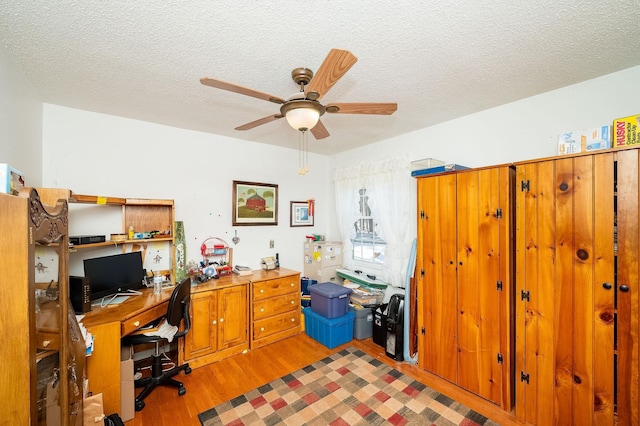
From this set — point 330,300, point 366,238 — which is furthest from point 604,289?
point 366,238

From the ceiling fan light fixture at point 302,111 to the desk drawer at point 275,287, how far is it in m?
2.10

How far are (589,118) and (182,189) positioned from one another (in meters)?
3.84

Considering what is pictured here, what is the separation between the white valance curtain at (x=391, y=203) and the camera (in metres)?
3.18

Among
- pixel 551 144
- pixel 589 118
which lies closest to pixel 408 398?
pixel 551 144

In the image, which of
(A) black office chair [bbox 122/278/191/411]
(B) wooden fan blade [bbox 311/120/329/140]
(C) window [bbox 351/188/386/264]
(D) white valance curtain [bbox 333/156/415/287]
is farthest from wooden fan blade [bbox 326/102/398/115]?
(C) window [bbox 351/188/386/264]

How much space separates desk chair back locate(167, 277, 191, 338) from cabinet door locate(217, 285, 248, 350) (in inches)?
15.2

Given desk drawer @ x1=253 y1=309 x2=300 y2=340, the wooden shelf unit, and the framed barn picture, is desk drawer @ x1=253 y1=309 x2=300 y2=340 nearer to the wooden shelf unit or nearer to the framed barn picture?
the wooden shelf unit

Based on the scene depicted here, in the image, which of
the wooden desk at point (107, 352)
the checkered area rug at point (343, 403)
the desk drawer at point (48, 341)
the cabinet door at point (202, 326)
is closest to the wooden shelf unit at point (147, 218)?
the cabinet door at point (202, 326)

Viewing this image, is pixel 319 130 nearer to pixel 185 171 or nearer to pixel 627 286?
pixel 185 171

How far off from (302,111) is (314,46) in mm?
428

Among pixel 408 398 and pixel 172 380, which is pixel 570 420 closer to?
pixel 408 398

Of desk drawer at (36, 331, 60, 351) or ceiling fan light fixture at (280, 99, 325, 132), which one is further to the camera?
ceiling fan light fixture at (280, 99, 325, 132)

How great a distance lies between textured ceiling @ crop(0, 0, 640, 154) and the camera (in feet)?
4.29

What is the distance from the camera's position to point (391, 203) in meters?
3.33
